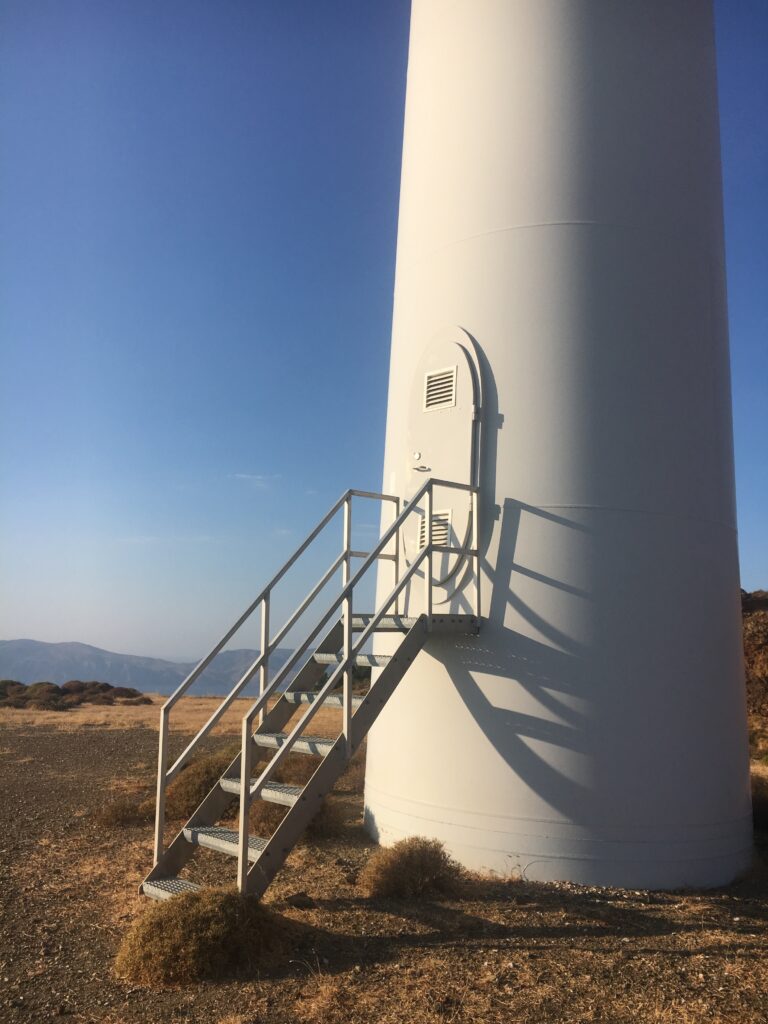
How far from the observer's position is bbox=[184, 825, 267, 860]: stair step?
6.91 m

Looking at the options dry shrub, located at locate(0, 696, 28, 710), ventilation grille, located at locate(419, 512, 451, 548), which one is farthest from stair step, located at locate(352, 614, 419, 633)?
dry shrub, located at locate(0, 696, 28, 710)

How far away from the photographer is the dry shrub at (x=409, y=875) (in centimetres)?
770

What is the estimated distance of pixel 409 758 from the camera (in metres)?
9.17

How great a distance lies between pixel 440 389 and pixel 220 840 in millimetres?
5074

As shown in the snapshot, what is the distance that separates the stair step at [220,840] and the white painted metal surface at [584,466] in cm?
235

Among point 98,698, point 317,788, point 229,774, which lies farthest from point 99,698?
point 317,788

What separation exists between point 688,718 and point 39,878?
660 centimetres

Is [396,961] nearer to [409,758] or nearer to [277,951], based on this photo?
[277,951]

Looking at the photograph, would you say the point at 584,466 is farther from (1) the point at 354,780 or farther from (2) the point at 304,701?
(1) the point at 354,780

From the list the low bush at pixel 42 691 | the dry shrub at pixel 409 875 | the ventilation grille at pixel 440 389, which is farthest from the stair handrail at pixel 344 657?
the low bush at pixel 42 691

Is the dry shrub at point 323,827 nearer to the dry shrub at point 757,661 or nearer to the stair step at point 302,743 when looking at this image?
the stair step at point 302,743

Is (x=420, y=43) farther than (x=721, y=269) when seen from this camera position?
Yes

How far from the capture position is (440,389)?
945 centimetres

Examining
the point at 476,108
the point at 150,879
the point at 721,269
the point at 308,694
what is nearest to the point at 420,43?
the point at 476,108
